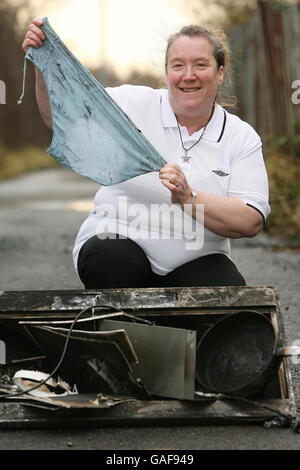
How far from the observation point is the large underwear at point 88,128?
142 inches

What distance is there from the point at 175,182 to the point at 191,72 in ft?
1.97

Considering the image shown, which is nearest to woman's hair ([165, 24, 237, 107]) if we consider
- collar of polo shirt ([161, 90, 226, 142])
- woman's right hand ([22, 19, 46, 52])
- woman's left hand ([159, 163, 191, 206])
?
collar of polo shirt ([161, 90, 226, 142])

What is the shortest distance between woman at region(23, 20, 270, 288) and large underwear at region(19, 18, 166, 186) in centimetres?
10

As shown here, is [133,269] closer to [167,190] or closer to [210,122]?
[167,190]

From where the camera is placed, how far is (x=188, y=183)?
3.59 m

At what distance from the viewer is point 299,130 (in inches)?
378

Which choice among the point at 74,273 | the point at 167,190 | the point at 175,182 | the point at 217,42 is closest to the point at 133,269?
the point at 167,190

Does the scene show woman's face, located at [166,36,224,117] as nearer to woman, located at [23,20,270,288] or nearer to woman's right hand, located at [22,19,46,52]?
woman, located at [23,20,270,288]

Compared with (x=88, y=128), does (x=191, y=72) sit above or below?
above

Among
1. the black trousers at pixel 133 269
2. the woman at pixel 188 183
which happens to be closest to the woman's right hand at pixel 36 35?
the woman at pixel 188 183
